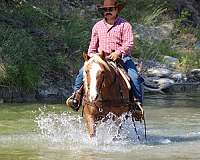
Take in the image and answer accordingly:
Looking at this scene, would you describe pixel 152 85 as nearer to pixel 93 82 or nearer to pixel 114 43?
pixel 114 43

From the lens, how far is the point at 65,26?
20562 mm

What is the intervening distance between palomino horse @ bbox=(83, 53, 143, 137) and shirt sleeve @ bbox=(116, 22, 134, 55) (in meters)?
0.37

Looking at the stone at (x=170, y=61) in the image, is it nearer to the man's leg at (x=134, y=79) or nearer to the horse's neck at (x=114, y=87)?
the man's leg at (x=134, y=79)

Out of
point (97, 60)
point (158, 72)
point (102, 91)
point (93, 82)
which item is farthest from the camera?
point (158, 72)

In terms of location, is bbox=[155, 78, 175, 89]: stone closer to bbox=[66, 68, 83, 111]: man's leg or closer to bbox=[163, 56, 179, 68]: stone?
bbox=[163, 56, 179, 68]: stone

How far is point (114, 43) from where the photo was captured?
34.2 ft

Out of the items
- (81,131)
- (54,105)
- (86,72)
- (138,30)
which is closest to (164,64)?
(138,30)

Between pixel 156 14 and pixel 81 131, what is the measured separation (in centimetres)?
1743

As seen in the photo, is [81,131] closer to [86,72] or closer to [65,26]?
[86,72]

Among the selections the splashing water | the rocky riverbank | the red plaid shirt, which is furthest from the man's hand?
the rocky riverbank

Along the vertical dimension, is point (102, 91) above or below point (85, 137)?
above

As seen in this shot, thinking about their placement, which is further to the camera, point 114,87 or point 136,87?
point 136,87

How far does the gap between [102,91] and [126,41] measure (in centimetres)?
110

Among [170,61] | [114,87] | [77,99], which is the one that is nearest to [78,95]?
[77,99]
